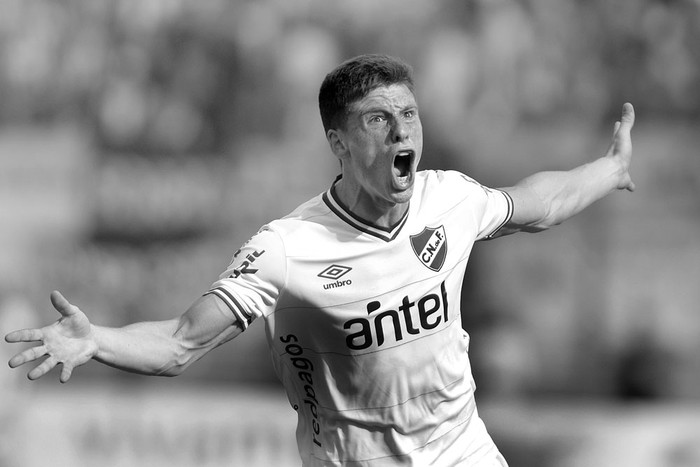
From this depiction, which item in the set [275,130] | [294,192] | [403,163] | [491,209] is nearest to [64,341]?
[403,163]

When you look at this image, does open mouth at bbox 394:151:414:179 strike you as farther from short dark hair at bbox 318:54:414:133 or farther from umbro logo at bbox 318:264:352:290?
umbro logo at bbox 318:264:352:290

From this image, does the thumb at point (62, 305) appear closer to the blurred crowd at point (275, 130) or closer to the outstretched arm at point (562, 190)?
the outstretched arm at point (562, 190)

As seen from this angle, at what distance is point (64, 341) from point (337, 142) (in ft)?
5.30

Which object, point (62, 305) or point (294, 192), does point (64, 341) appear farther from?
point (294, 192)

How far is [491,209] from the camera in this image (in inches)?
205

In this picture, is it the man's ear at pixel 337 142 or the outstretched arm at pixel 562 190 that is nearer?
the man's ear at pixel 337 142

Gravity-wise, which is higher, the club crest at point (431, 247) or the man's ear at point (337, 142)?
the man's ear at point (337, 142)

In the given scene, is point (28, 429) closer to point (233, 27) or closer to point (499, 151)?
point (233, 27)

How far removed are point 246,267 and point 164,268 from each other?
6.44 m

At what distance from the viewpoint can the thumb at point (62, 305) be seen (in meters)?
3.75

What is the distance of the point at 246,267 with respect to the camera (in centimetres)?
452

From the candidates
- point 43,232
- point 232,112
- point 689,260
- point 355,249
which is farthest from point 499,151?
point 355,249

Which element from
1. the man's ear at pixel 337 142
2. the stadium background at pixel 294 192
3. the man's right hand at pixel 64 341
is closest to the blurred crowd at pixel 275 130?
the stadium background at pixel 294 192

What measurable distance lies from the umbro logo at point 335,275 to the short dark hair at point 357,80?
653mm
